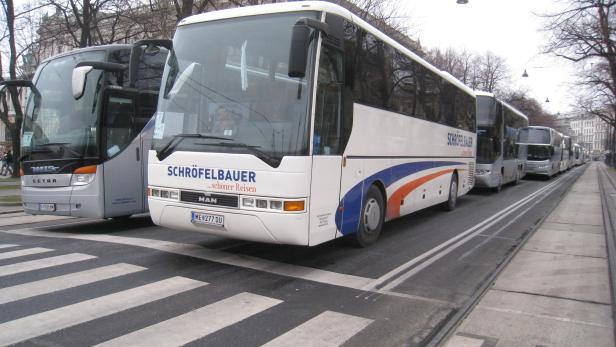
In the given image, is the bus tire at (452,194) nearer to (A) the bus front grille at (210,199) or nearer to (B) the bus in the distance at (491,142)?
(B) the bus in the distance at (491,142)

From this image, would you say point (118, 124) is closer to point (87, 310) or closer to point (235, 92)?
point (235, 92)

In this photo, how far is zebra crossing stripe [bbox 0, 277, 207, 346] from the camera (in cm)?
420

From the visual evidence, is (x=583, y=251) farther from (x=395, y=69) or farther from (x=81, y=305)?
(x=81, y=305)

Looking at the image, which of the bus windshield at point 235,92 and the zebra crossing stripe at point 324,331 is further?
the bus windshield at point 235,92

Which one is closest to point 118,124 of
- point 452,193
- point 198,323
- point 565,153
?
point 198,323

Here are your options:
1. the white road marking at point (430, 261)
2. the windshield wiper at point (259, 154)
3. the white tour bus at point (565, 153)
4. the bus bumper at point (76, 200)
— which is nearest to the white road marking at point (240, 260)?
the white road marking at point (430, 261)

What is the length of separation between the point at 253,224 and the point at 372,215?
268 centimetres

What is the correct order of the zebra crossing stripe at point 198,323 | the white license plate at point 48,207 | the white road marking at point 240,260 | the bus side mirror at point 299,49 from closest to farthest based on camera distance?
the zebra crossing stripe at point 198,323 < the bus side mirror at point 299,49 < the white road marking at point 240,260 < the white license plate at point 48,207

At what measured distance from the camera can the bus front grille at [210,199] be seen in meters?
6.05

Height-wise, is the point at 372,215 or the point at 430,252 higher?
the point at 372,215

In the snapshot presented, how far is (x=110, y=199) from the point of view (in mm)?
9047

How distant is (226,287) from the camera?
18.5ft

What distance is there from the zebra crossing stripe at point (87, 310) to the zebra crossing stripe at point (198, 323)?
2.02 feet

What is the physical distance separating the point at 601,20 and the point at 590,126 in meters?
163
